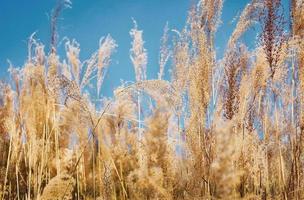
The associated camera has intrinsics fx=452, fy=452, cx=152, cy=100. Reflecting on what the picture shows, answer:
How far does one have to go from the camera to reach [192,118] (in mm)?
3020

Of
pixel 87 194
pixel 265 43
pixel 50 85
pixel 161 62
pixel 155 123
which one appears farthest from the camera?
pixel 161 62

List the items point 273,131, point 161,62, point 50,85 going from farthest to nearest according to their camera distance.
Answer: point 161,62 < point 273,131 < point 50,85

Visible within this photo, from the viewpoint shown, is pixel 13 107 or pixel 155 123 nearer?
pixel 155 123

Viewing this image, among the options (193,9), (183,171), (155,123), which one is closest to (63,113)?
(183,171)

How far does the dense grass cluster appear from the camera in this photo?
221cm

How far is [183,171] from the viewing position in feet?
12.3

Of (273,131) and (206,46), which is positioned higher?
(206,46)

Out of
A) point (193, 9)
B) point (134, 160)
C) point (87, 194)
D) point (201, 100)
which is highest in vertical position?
point (193, 9)

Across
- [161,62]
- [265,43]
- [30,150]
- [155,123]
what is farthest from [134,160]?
[155,123]

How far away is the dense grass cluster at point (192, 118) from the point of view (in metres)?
2.21

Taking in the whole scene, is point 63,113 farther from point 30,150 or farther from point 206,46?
point 206,46

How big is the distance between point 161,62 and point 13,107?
2073mm

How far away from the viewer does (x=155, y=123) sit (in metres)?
1.97

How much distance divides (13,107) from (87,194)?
4.29 ft
